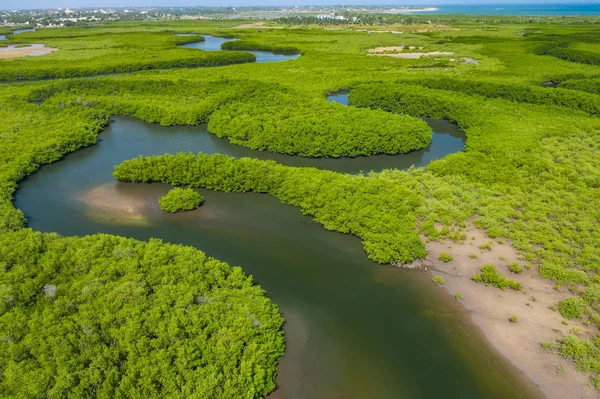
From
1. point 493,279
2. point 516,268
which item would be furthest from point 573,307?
point 493,279

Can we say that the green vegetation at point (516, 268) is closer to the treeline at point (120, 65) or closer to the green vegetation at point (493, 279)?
the green vegetation at point (493, 279)

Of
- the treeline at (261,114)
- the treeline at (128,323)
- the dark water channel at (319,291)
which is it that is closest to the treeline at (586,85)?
the treeline at (261,114)

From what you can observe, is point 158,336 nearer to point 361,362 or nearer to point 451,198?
point 361,362

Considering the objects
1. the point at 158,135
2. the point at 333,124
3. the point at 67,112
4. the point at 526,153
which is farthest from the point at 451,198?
the point at 67,112

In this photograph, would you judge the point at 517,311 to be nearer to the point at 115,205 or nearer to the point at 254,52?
the point at 115,205

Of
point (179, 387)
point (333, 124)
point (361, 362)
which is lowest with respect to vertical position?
point (361, 362)

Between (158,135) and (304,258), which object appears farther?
(158,135)

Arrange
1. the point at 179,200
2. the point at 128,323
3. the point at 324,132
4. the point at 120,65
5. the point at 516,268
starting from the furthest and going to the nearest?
the point at 120,65 < the point at 324,132 < the point at 179,200 < the point at 516,268 < the point at 128,323

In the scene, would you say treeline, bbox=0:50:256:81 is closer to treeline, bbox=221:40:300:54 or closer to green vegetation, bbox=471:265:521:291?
treeline, bbox=221:40:300:54
